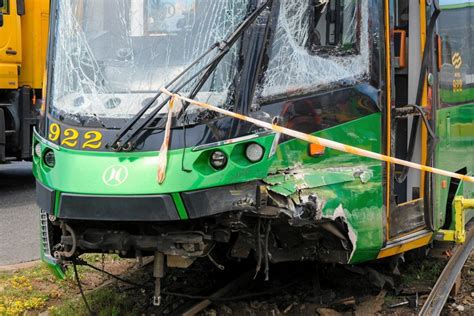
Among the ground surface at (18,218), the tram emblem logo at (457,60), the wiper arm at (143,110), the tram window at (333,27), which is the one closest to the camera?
the wiper arm at (143,110)

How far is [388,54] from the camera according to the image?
514 cm

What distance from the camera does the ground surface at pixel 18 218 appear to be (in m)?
7.71

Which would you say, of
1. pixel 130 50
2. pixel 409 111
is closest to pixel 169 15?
pixel 130 50

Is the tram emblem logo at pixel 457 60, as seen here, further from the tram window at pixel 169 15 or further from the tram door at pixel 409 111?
the tram window at pixel 169 15

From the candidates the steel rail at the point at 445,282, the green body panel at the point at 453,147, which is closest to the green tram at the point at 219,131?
the steel rail at the point at 445,282

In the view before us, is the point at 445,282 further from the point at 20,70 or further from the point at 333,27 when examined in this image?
the point at 20,70

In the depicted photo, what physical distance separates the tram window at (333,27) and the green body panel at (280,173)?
0.54m

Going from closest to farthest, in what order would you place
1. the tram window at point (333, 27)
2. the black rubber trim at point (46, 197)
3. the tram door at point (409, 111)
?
the black rubber trim at point (46, 197) < the tram window at point (333, 27) < the tram door at point (409, 111)

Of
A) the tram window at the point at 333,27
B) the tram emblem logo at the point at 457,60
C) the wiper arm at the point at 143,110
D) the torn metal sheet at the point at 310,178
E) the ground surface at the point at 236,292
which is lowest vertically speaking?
the ground surface at the point at 236,292

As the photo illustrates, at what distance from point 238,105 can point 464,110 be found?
3.07 metres

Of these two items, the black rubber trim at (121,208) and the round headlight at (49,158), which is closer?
the black rubber trim at (121,208)

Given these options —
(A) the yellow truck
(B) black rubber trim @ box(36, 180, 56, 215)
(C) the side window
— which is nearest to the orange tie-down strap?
(B) black rubber trim @ box(36, 180, 56, 215)

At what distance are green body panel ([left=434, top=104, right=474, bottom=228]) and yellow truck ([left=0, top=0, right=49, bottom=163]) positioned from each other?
6624mm

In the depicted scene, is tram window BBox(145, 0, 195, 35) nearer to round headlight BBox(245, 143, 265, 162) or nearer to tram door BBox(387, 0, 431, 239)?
round headlight BBox(245, 143, 265, 162)
